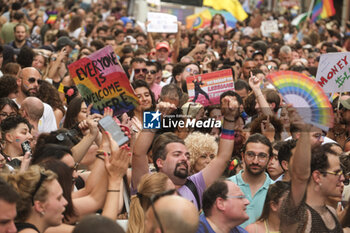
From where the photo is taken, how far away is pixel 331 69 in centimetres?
853

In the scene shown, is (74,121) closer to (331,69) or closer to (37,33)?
(331,69)

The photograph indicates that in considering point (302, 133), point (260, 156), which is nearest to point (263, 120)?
point (260, 156)

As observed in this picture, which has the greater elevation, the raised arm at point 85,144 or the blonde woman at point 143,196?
the raised arm at point 85,144

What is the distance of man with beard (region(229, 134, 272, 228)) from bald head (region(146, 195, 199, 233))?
2.28 meters

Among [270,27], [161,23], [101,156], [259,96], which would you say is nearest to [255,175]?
[101,156]

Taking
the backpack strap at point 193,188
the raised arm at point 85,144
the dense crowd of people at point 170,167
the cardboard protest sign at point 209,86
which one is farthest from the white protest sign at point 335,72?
the raised arm at point 85,144

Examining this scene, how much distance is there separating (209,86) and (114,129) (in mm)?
3467

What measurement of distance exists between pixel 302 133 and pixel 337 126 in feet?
13.1

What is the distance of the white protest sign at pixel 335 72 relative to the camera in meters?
8.44

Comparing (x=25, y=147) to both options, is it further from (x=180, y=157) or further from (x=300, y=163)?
(x=300, y=163)

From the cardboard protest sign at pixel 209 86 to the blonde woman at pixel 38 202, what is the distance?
4210 millimetres

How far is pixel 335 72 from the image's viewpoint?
8531 millimetres

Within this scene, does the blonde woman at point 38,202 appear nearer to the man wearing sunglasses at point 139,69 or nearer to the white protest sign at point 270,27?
the man wearing sunglasses at point 139,69

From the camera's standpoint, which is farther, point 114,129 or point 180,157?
point 180,157
